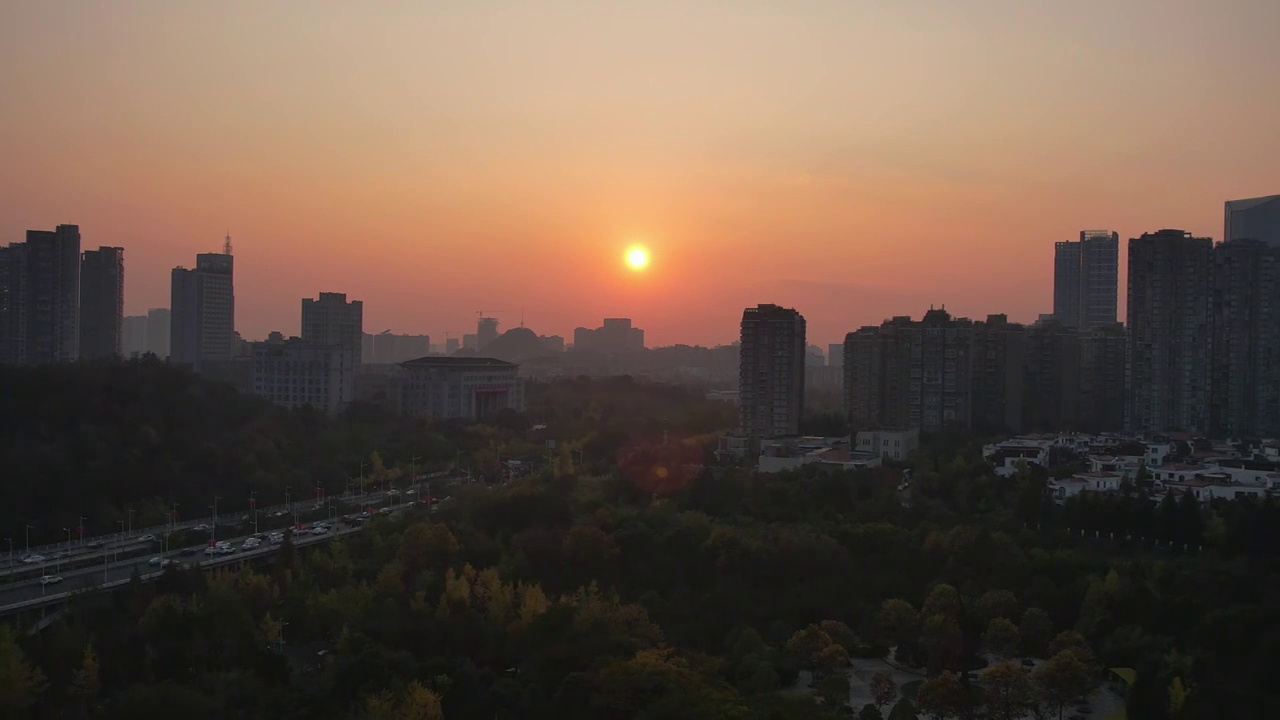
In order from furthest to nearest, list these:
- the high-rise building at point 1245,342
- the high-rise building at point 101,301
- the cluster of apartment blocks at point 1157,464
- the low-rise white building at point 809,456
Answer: the high-rise building at point 101,301 → the high-rise building at point 1245,342 → the low-rise white building at point 809,456 → the cluster of apartment blocks at point 1157,464

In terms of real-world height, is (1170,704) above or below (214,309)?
below

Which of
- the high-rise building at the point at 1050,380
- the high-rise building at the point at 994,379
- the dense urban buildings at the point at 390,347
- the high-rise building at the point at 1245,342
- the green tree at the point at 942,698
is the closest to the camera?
the green tree at the point at 942,698

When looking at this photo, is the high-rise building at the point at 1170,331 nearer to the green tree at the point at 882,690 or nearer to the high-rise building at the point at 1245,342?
the high-rise building at the point at 1245,342

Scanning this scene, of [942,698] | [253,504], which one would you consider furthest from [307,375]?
[942,698]

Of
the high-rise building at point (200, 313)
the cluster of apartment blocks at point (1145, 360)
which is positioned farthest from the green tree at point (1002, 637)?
the high-rise building at point (200, 313)

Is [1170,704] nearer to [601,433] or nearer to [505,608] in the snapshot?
[505,608]

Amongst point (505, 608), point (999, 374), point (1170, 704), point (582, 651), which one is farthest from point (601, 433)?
point (1170, 704)
